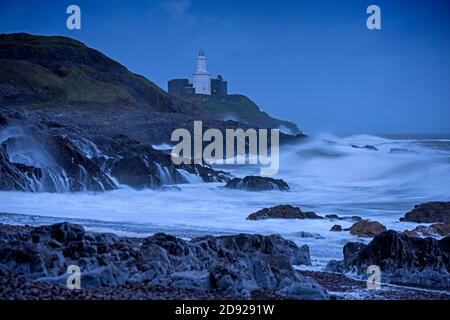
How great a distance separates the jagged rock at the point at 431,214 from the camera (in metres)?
8.55

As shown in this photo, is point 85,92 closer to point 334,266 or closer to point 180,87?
point 180,87

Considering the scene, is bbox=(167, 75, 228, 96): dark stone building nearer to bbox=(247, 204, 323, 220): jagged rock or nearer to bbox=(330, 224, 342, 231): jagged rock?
bbox=(247, 204, 323, 220): jagged rock

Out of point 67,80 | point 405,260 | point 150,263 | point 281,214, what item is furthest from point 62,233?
point 67,80

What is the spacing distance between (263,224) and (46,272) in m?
4.31

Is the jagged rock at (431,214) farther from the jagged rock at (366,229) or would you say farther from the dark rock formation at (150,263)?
the dark rock formation at (150,263)

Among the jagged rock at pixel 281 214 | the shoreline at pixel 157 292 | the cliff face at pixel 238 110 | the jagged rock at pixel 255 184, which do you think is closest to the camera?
the shoreline at pixel 157 292

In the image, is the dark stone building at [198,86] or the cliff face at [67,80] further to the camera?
the dark stone building at [198,86]

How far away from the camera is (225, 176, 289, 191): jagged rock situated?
12472 mm

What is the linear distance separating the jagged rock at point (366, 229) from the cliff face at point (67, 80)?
15.7 meters

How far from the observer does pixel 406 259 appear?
217 inches

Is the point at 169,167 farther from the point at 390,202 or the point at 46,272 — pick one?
the point at 46,272

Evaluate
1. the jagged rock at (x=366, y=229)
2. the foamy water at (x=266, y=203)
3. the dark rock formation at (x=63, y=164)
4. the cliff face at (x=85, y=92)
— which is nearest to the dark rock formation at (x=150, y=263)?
the foamy water at (x=266, y=203)

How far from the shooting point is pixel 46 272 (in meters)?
4.31

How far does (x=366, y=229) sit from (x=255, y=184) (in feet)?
16.7
